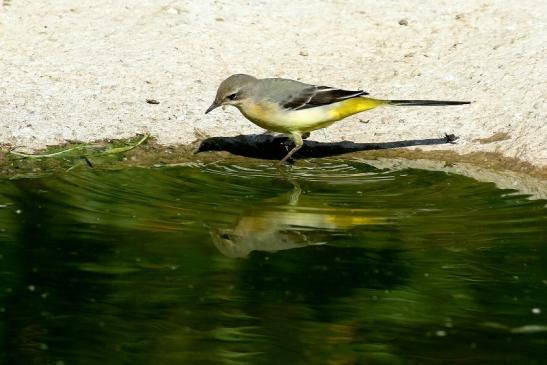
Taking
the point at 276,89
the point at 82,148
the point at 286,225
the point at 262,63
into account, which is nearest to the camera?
the point at 286,225

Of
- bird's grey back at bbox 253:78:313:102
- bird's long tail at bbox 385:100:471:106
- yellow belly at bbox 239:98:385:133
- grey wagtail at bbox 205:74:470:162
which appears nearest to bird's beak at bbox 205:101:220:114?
grey wagtail at bbox 205:74:470:162

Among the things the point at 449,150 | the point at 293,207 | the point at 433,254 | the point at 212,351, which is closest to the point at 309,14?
the point at 449,150

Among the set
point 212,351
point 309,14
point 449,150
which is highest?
point 309,14

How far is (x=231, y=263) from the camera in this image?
768cm

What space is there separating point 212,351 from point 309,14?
21.7 feet

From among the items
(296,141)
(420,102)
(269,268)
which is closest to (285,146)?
(296,141)

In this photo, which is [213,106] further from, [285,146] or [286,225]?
[286,225]

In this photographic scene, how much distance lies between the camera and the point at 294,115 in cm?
1023

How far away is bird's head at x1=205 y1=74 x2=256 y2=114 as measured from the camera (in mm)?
10242

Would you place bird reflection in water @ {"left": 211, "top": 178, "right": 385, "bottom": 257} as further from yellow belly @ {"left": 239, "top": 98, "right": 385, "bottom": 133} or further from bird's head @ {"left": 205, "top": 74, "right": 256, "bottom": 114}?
bird's head @ {"left": 205, "top": 74, "right": 256, "bottom": 114}

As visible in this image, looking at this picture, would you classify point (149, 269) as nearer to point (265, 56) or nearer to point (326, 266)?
point (326, 266)

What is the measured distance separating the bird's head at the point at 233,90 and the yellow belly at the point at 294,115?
9 cm

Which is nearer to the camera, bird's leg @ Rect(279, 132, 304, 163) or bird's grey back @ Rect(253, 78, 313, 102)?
bird's grey back @ Rect(253, 78, 313, 102)

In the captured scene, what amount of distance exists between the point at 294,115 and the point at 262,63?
1.64 metres
